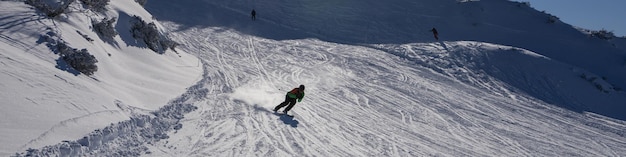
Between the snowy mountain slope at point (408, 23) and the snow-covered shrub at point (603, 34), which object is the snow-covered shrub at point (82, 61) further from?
the snow-covered shrub at point (603, 34)

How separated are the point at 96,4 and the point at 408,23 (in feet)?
95.1

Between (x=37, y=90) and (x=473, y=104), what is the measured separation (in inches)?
602

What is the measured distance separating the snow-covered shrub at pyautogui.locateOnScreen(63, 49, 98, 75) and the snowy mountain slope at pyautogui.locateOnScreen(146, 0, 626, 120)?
69.3 ft

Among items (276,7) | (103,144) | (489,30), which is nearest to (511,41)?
(489,30)

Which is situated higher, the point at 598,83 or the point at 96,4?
the point at 96,4

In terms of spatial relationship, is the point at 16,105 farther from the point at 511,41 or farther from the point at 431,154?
the point at 511,41

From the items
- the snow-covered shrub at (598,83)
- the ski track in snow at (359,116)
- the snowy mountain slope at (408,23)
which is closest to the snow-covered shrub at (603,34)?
the snowy mountain slope at (408,23)

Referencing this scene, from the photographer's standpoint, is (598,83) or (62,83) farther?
(598,83)

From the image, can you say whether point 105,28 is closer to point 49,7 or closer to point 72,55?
point 49,7

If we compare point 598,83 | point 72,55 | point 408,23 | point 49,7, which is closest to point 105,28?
point 49,7

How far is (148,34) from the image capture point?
1700cm

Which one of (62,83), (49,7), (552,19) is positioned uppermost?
(552,19)

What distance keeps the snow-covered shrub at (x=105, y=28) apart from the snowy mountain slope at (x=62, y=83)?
0.33 m

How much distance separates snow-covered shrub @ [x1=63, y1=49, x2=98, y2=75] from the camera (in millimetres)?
10633
